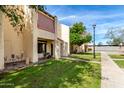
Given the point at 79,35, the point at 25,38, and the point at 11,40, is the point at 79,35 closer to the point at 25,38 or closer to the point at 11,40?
the point at 25,38

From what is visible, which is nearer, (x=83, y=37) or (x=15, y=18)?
(x=15, y=18)

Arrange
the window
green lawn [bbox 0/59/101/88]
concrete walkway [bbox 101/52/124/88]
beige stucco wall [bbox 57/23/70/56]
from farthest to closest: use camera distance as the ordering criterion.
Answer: beige stucco wall [bbox 57/23/70/56]
the window
concrete walkway [bbox 101/52/124/88]
green lawn [bbox 0/59/101/88]

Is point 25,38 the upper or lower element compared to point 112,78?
upper

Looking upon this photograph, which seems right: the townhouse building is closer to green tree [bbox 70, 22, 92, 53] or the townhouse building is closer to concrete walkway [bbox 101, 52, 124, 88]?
concrete walkway [bbox 101, 52, 124, 88]

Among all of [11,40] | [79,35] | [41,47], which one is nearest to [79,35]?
[79,35]

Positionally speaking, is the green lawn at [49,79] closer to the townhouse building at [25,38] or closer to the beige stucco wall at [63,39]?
the townhouse building at [25,38]

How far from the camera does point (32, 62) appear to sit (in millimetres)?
20844

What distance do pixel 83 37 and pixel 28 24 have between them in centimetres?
2793

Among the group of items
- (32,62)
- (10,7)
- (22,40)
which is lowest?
(32,62)

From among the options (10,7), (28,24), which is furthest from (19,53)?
(10,7)

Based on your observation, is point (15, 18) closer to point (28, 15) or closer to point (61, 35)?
point (28, 15)

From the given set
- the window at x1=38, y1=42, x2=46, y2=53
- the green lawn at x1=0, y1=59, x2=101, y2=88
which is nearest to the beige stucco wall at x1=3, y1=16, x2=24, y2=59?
the green lawn at x1=0, y1=59, x2=101, y2=88

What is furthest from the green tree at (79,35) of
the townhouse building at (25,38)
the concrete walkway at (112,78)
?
the concrete walkway at (112,78)
